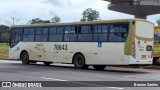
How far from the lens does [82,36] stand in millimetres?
25531

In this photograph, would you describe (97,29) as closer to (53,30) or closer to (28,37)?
(53,30)

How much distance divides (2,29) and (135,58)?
147 m

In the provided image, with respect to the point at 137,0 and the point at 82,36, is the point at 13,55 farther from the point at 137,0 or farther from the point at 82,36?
the point at 137,0

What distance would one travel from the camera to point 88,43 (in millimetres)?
25141

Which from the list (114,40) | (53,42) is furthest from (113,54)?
(53,42)

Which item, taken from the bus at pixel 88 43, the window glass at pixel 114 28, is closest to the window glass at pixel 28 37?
the bus at pixel 88 43

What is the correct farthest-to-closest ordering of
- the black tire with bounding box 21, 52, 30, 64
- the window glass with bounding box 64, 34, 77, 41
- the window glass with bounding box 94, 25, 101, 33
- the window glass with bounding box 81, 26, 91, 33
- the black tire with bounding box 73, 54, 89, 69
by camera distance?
the black tire with bounding box 21, 52, 30, 64 < the window glass with bounding box 64, 34, 77, 41 < the black tire with bounding box 73, 54, 89, 69 < the window glass with bounding box 81, 26, 91, 33 < the window glass with bounding box 94, 25, 101, 33

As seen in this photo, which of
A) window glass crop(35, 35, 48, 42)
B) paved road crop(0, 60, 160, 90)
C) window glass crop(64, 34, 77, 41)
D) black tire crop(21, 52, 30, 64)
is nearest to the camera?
paved road crop(0, 60, 160, 90)

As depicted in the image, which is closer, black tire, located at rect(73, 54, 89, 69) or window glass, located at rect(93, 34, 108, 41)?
window glass, located at rect(93, 34, 108, 41)

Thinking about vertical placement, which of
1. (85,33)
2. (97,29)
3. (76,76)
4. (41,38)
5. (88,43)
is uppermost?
(97,29)

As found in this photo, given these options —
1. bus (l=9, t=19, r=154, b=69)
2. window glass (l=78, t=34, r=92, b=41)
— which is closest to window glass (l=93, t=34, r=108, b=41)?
bus (l=9, t=19, r=154, b=69)

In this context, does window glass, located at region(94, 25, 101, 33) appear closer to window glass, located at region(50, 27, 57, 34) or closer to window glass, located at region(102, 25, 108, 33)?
window glass, located at region(102, 25, 108, 33)

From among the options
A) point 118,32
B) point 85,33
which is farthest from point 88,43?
point 118,32

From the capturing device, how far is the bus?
22875mm
